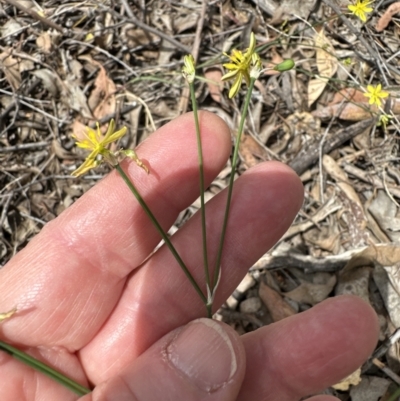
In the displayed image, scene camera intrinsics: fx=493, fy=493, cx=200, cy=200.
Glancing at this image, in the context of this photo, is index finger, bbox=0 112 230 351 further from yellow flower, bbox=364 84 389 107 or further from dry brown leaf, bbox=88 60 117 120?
dry brown leaf, bbox=88 60 117 120

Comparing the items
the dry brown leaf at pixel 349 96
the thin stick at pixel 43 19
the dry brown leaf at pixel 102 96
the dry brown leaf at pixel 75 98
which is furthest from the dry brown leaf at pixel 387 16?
the thin stick at pixel 43 19

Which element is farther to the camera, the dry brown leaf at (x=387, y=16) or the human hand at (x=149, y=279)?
the dry brown leaf at (x=387, y=16)

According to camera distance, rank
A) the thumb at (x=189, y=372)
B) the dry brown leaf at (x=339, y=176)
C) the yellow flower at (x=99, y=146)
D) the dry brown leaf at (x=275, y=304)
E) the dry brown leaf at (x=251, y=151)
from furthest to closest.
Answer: the dry brown leaf at (x=251, y=151) < the dry brown leaf at (x=339, y=176) < the dry brown leaf at (x=275, y=304) < the yellow flower at (x=99, y=146) < the thumb at (x=189, y=372)

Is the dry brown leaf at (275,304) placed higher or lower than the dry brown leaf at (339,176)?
lower

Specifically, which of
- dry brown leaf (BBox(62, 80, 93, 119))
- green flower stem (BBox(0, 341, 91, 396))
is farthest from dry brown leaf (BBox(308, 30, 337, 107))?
green flower stem (BBox(0, 341, 91, 396))

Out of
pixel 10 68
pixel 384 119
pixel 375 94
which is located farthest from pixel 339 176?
pixel 10 68

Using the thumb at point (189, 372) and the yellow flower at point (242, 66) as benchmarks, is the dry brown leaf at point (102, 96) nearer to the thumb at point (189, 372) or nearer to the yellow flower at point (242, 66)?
the yellow flower at point (242, 66)

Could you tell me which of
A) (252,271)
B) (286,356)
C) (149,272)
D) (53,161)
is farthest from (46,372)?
(53,161)
